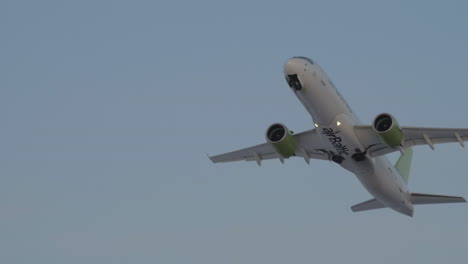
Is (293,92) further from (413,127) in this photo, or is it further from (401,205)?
(401,205)

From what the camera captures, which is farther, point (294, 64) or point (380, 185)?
point (380, 185)

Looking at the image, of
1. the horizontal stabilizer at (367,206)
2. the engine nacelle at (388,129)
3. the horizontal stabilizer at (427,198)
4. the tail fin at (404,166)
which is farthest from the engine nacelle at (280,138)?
the tail fin at (404,166)

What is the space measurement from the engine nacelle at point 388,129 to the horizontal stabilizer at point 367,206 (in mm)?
11341

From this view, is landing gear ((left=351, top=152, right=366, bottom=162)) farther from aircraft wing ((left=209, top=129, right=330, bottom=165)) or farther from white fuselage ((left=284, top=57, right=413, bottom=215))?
aircraft wing ((left=209, top=129, right=330, bottom=165))

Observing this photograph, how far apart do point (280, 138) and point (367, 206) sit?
38.7 feet

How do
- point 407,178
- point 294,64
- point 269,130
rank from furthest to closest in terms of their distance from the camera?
point 407,178
point 269,130
point 294,64

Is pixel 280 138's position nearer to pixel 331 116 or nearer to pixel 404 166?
pixel 331 116

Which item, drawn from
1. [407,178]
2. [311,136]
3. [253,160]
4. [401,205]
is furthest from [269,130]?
[407,178]

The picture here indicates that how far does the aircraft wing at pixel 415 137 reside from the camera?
4969 centimetres

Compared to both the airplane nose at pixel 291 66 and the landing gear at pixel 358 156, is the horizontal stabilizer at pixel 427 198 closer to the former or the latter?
the landing gear at pixel 358 156

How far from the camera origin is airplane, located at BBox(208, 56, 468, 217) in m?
48.1

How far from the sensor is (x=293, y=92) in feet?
160

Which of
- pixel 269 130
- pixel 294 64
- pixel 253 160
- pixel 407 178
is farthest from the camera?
pixel 407 178

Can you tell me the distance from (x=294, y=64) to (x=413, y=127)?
7.80 metres
